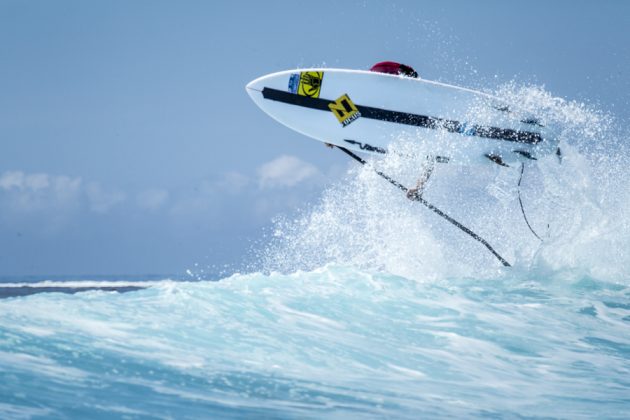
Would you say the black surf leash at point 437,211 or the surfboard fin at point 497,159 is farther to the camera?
the surfboard fin at point 497,159

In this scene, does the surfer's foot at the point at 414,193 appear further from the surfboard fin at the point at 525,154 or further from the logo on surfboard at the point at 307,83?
the logo on surfboard at the point at 307,83

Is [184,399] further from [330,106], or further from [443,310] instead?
[330,106]

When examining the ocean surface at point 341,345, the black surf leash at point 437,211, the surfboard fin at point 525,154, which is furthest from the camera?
the surfboard fin at point 525,154

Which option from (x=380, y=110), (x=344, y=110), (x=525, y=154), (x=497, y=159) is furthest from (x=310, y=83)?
(x=525, y=154)

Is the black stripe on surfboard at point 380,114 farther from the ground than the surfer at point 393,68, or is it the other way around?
the surfer at point 393,68

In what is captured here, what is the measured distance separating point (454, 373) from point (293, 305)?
7.86 ft

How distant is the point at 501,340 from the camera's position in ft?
23.4

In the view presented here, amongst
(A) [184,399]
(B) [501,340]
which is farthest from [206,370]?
(B) [501,340]

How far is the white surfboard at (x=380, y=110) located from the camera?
10375mm

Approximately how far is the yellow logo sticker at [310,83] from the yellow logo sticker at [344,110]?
320 millimetres

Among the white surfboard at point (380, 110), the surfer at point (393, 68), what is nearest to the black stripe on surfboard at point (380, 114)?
the white surfboard at point (380, 110)

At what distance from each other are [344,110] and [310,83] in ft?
2.21

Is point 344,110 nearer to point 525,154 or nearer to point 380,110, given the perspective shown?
point 380,110

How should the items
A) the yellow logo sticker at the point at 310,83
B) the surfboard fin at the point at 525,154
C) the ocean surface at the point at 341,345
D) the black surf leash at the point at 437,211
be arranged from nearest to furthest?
the ocean surface at the point at 341,345
the yellow logo sticker at the point at 310,83
the black surf leash at the point at 437,211
the surfboard fin at the point at 525,154
